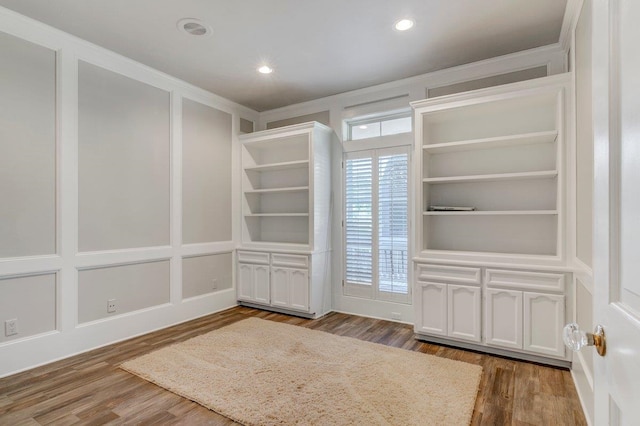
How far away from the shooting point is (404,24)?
9.22 ft

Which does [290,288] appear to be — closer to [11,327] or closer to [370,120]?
[370,120]

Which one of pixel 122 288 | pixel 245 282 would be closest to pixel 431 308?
pixel 245 282

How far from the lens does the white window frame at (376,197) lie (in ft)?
12.9

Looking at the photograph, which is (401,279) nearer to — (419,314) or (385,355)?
(419,314)

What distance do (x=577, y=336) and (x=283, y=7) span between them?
2721 mm

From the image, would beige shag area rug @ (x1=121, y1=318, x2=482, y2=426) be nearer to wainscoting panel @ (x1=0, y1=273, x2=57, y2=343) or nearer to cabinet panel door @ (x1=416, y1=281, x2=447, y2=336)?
cabinet panel door @ (x1=416, y1=281, x2=447, y2=336)

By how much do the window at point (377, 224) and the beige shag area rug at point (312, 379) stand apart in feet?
3.13

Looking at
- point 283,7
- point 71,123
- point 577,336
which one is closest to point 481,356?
point 577,336

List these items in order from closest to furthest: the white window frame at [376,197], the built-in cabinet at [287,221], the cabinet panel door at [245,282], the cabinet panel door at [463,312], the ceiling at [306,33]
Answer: the ceiling at [306,33]
the cabinet panel door at [463,312]
the white window frame at [376,197]
the built-in cabinet at [287,221]
the cabinet panel door at [245,282]

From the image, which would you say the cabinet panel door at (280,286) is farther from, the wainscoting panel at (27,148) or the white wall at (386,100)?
the wainscoting panel at (27,148)

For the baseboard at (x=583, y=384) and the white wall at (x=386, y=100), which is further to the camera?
the white wall at (x=386, y=100)

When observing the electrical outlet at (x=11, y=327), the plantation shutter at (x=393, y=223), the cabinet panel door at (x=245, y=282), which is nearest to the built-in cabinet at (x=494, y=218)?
the plantation shutter at (x=393, y=223)

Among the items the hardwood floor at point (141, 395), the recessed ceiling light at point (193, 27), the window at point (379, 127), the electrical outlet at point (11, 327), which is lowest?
the hardwood floor at point (141, 395)

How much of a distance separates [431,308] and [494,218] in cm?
108
